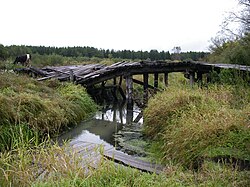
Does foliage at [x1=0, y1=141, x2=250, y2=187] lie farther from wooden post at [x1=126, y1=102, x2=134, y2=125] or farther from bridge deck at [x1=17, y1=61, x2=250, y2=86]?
bridge deck at [x1=17, y1=61, x2=250, y2=86]

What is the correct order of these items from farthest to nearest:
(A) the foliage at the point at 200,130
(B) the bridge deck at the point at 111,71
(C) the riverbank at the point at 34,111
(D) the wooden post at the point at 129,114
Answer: (B) the bridge deck at the point at 111,71 < (D) the wooden post at the point at 129,114 < (C) the riverbank at the point at 34,111 < (A) the foliage at the point at 200,130

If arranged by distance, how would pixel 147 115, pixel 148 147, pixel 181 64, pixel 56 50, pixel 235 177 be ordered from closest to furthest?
pixel 235 177 < pixel 148 147 < pixel 147 115 < pixel 181 64 < pixel 56 50

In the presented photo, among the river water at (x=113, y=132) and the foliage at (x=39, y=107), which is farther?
the river water at (x=113, y=132)

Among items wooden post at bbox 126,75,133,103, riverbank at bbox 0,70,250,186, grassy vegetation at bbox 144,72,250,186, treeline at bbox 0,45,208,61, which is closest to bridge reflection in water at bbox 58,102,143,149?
riverbank at bbox 0,70,250,186

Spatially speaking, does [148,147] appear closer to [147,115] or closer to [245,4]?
[147,115]

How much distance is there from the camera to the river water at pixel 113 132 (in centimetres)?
729

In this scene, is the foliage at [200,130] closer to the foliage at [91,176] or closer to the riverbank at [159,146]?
the riverbank at [159,146]

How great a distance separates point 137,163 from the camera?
208 inches

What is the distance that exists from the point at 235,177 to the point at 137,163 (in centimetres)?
188

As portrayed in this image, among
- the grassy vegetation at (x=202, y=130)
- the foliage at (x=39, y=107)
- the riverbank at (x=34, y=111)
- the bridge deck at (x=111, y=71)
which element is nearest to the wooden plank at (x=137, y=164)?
the grassy vegetation at (x=202, y=130)

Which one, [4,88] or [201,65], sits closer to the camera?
[4,88]

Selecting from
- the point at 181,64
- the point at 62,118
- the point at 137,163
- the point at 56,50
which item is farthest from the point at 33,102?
the point at 56,50

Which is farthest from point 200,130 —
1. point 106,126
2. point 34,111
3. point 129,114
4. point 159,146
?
point 129,114

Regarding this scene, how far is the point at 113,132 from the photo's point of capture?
9.04 meters
